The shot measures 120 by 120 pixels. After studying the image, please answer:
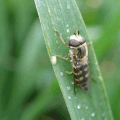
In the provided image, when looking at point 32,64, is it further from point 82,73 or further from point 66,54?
point 82,73

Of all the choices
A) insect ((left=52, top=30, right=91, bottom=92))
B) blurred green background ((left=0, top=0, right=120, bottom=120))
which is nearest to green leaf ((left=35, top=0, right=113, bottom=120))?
insect ((left=52, top=30, right=91, bottom=92))

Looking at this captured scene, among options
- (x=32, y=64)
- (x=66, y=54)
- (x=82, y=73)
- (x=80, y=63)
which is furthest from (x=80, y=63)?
(x=32, y=64)

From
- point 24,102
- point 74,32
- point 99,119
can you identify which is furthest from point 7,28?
point 99,119

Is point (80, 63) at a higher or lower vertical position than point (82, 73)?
higher

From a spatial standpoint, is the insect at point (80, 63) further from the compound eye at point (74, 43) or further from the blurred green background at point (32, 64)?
the blurred green background at point (32, 64)

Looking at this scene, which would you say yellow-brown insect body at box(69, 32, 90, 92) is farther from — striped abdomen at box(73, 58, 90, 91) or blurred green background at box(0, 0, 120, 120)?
blurred green background at box(0, 0, 120, 120)

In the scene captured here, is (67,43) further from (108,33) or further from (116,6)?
(116,6)

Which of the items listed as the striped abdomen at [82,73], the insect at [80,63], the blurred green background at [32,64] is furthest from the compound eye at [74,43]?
the blurred green background at [32,64]
